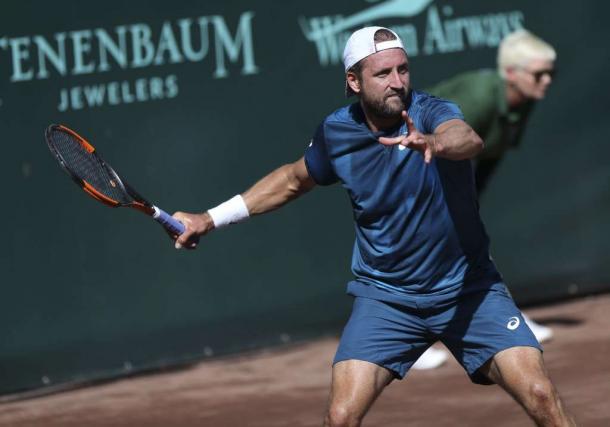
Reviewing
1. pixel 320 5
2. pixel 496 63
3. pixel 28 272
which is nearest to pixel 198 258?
pixel 28 272

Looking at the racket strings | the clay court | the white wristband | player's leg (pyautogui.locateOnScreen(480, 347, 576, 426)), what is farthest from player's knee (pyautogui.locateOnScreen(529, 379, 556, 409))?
the racket strings

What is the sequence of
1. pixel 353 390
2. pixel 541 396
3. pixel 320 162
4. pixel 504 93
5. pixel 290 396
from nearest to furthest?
pixel 541 396 → pixel 353 390 → pixel 320 162 → pixel 290 396 → pixel 504 93

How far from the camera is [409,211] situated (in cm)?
462

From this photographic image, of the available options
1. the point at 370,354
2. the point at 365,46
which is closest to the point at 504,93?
the point at 365,46

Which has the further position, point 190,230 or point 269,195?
point 269,195

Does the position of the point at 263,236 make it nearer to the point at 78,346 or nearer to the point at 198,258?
the point at 198,258

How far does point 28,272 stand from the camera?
6.58 m

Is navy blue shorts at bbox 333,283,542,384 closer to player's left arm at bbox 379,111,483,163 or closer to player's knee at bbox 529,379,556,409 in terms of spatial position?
player's knee at bbox 529,379,556,409

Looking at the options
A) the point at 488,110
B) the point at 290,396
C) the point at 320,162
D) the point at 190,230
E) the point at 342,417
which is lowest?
the point at 290,396

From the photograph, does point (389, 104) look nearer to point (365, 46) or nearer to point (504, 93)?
point (365, 46)

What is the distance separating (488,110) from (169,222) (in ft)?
8.35

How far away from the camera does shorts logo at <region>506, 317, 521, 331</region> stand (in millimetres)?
4566

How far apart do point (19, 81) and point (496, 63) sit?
269 centimetres

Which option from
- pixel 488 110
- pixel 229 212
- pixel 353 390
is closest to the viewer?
pixel 353 390
